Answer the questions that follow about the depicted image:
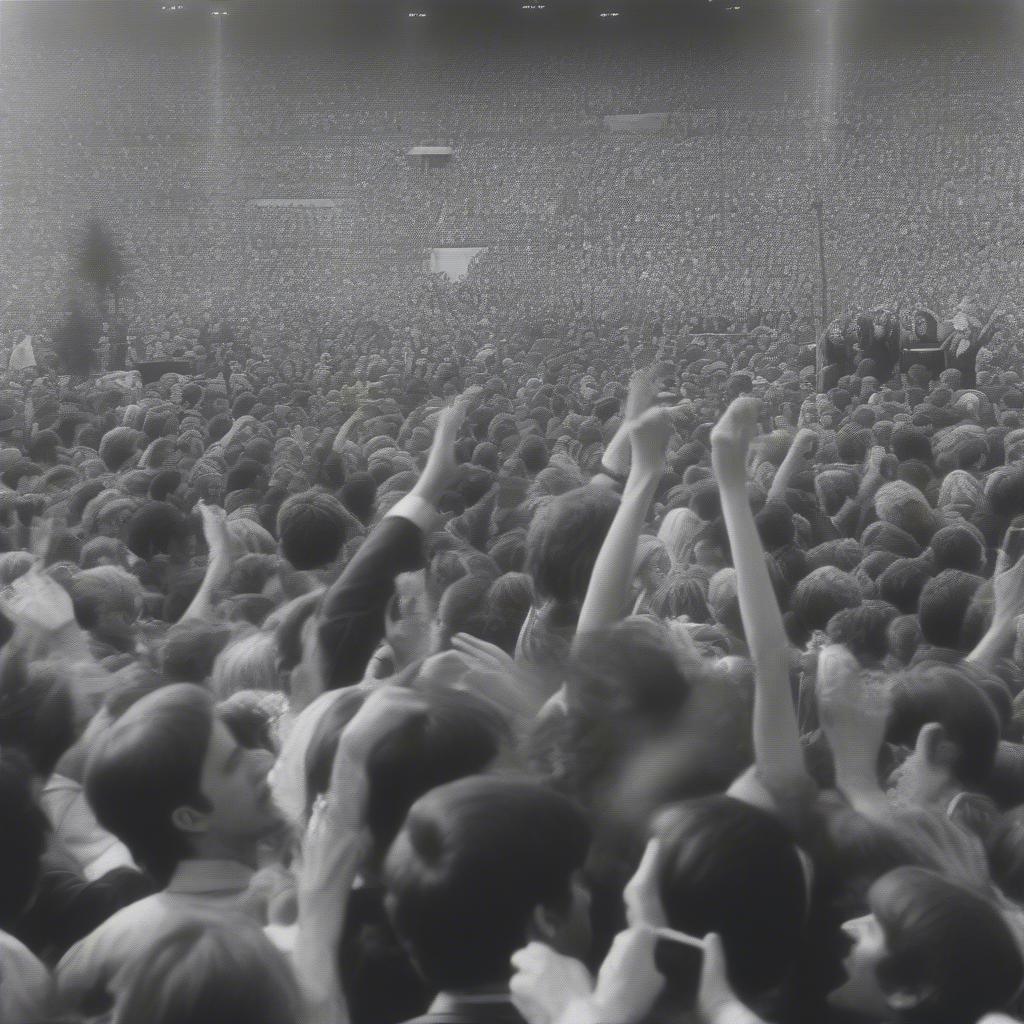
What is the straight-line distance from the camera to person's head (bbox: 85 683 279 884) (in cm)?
239

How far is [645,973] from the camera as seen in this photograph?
6.15 ft

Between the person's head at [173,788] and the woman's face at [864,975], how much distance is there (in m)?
0.88

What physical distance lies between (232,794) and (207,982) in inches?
29.0

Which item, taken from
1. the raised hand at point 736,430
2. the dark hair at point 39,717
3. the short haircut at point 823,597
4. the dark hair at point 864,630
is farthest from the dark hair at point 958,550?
the dark hair at point 39,717

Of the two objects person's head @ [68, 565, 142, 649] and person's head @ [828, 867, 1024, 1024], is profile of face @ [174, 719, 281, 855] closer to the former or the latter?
person's head @ [828, 867, 1024, 1024]

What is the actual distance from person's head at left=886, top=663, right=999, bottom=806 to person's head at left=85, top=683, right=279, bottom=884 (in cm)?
115

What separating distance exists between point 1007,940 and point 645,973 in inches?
17.1

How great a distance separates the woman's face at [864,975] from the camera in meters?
2.02

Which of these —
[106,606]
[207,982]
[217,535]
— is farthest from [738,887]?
[217,535]

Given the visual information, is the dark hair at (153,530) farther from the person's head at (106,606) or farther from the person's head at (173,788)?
the person's head at (173,788)

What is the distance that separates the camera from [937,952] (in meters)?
1.94

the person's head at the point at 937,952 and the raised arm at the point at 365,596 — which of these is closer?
the person's head at the point at 937,952

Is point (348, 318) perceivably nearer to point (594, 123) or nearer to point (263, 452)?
point (594, 123)

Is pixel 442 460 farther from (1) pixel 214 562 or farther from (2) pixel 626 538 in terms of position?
(1) pixel 214 562
